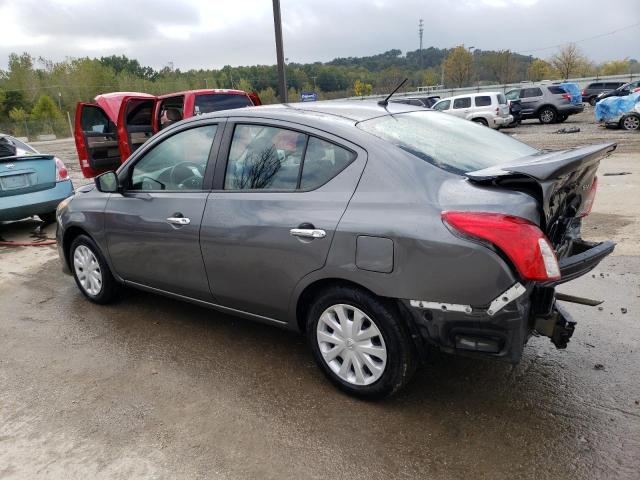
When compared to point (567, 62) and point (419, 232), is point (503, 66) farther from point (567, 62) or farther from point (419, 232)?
point (419, 232)

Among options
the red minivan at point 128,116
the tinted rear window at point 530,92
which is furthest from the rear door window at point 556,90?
the red minivan at point 128,116

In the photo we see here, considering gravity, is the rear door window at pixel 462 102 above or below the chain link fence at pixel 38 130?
above

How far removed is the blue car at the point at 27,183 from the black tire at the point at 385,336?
18.4 ft

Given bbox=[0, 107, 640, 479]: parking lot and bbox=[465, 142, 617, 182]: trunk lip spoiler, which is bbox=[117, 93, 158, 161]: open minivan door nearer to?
bbox=[0, 107, 640, 479]: parking lot

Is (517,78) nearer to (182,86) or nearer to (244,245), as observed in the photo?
(182,86)

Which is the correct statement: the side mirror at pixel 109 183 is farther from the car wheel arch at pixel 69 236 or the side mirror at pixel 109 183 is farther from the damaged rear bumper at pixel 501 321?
the damaged rear bumper at pixel 501 321

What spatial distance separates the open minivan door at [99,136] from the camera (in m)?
9.66

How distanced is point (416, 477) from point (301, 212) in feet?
4.75

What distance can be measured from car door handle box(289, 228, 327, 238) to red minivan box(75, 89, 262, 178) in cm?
687

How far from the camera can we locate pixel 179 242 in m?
3.53

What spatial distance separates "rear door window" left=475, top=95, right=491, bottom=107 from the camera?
22.2 metres

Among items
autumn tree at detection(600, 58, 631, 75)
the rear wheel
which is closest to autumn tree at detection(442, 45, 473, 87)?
autumn tree at detection(600, 58, 631, 75)

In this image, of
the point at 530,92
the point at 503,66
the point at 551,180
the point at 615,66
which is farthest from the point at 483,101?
the point at 615,66

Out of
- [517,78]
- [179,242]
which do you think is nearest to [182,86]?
[517,78]
